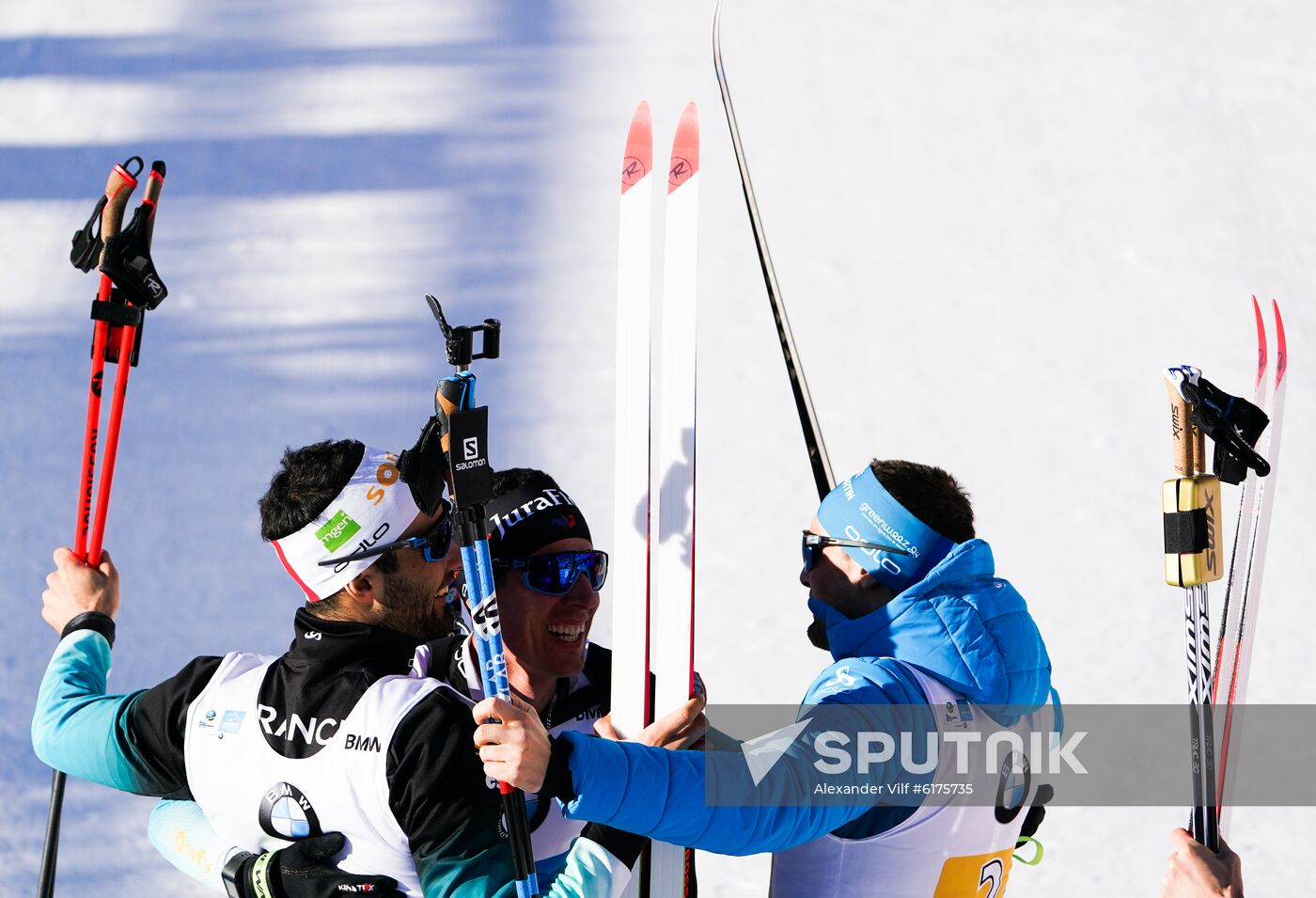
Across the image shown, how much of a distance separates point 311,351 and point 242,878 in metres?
4.13

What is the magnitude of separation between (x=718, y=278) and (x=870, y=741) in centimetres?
469

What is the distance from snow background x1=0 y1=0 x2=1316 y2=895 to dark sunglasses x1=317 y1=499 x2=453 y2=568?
1.99m

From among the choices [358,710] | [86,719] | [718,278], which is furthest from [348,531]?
[718,278]

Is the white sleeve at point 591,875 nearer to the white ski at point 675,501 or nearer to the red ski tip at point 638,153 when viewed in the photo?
the white ski at point 675,501

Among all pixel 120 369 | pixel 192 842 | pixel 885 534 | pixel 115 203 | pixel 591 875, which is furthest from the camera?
pixel 120 369

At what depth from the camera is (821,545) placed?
208 cm

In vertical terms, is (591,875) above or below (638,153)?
below

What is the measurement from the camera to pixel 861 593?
202 cm

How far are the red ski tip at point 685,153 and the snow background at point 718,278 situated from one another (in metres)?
2.23

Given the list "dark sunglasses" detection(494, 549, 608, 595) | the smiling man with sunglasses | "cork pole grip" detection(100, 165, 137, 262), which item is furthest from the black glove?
"cork pole grip" detection(100, 165, 137, 262)

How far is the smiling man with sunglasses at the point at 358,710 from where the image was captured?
176 centimetres

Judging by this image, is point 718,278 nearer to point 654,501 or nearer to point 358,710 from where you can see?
point 654,501

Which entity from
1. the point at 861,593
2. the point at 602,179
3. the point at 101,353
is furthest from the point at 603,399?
the point at 861,593


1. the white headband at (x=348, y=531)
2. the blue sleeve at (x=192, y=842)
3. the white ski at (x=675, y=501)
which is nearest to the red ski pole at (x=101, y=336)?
the blue sleeve at (x=192, y=842)
